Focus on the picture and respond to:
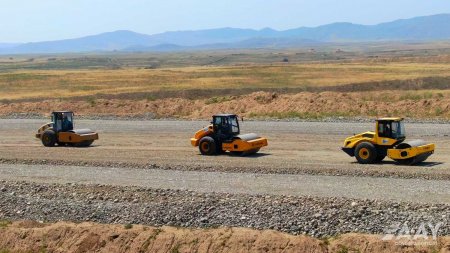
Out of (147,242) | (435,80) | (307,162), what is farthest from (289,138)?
(435,80)

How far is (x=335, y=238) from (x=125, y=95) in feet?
160

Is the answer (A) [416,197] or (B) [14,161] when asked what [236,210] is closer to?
(A) [416,197]

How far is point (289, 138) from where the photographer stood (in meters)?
37.7

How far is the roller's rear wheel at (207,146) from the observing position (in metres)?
31.7

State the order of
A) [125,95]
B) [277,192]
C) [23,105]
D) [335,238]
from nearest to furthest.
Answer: [335,238], [277,192], [23,105], [125,95]

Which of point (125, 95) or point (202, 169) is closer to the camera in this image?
point (202, 169)

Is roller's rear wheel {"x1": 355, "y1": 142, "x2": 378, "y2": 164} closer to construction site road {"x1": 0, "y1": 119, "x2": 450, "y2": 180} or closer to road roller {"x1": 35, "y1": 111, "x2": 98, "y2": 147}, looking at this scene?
construction site road {"x1": 0, "y1": 119, "x2": 450, "y2": 180}

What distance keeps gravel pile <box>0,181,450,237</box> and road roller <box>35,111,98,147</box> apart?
10825mm

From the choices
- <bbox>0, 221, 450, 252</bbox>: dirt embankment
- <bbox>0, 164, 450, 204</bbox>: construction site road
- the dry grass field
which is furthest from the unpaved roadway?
the dry grass field

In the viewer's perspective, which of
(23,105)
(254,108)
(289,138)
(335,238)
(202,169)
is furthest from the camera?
(23,105)

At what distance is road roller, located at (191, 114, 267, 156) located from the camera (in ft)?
103

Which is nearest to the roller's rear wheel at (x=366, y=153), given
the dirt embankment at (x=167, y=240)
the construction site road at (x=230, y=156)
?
the construction site road at (x=230, y=156)

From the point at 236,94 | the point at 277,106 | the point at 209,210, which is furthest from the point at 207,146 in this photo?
the point at 236,94

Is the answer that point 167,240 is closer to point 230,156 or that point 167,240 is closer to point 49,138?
point 230,156
